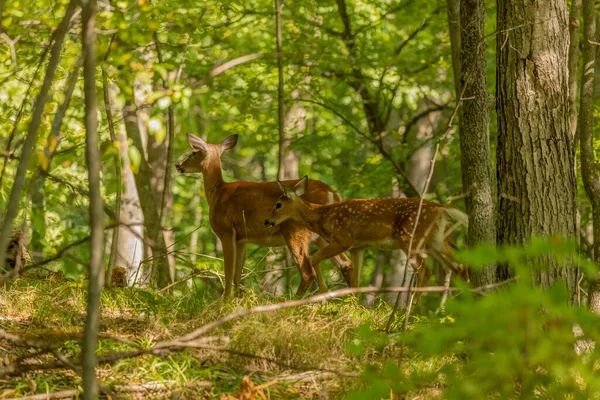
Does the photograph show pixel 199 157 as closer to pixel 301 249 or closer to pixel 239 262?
pixel 239 262

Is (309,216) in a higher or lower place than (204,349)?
higher

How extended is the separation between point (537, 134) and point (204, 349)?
275 centimetres

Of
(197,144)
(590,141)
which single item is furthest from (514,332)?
(197,144)

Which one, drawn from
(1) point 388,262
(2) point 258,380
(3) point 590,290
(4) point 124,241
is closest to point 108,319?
(2) point 258,380

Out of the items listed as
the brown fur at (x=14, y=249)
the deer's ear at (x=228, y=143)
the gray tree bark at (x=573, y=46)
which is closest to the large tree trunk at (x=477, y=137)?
the gray tree bark at (x=573, y=46)

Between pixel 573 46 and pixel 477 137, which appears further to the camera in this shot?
pixel 573 46

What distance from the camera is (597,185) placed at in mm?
7266

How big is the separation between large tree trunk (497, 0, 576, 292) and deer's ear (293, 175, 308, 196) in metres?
3.41

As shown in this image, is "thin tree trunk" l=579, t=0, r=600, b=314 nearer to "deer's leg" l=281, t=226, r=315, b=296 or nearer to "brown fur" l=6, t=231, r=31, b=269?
"deer's leg" l=281, t=226, r=315, b=296

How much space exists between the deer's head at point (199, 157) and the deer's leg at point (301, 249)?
57.3 inches

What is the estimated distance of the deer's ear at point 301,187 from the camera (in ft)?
30.3

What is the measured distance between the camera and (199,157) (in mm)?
10227

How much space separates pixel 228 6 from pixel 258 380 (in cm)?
920

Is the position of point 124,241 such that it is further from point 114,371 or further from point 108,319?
point 114,371
